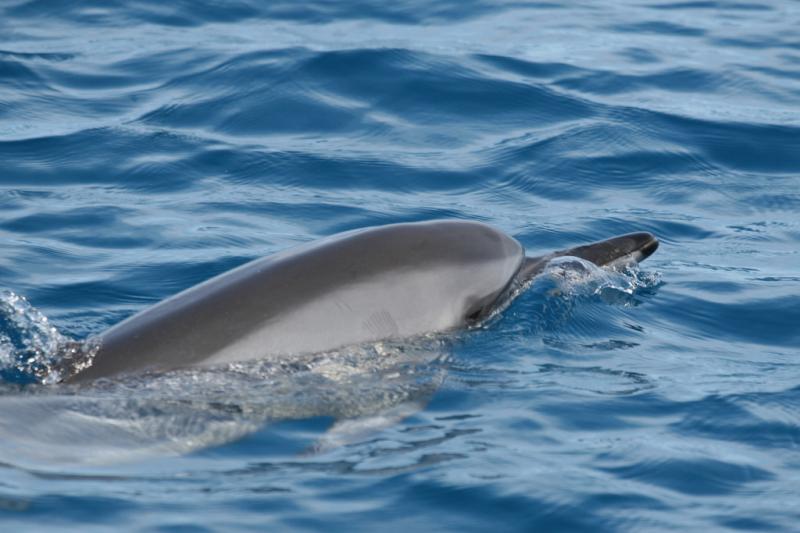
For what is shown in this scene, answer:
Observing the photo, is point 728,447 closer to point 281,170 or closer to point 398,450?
point 398,450

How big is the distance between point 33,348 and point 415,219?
4.67m

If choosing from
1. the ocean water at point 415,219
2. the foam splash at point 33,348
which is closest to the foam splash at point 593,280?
the ocean water at point 415,219

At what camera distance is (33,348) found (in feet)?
26.2

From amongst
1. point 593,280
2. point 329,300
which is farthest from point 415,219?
point 329,300

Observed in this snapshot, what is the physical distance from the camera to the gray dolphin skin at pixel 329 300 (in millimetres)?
7355

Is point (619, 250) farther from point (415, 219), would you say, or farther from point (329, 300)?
point (415, 219)

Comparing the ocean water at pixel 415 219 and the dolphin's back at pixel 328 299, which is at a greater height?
the dolphin's back at pixel 328 299

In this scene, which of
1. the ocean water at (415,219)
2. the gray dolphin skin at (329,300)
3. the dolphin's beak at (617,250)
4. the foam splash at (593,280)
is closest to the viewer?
the ocean water at (415,219)

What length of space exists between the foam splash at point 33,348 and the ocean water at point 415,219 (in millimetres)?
35

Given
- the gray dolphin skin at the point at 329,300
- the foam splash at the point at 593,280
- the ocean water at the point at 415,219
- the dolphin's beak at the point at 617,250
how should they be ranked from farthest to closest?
the dolphin's beak at the point at 617,250 → the foam splash at the point at 593,280 → the gray dolphin skin at the point at 329,300 → the ocean water at the point at 415,219

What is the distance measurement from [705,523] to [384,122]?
8.76m

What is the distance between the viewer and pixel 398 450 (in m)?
7.02

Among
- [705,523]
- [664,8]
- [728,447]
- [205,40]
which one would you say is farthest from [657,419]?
[664,8]

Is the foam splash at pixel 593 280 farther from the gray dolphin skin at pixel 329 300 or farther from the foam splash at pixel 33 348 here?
the foam splash at pixel 33 348
